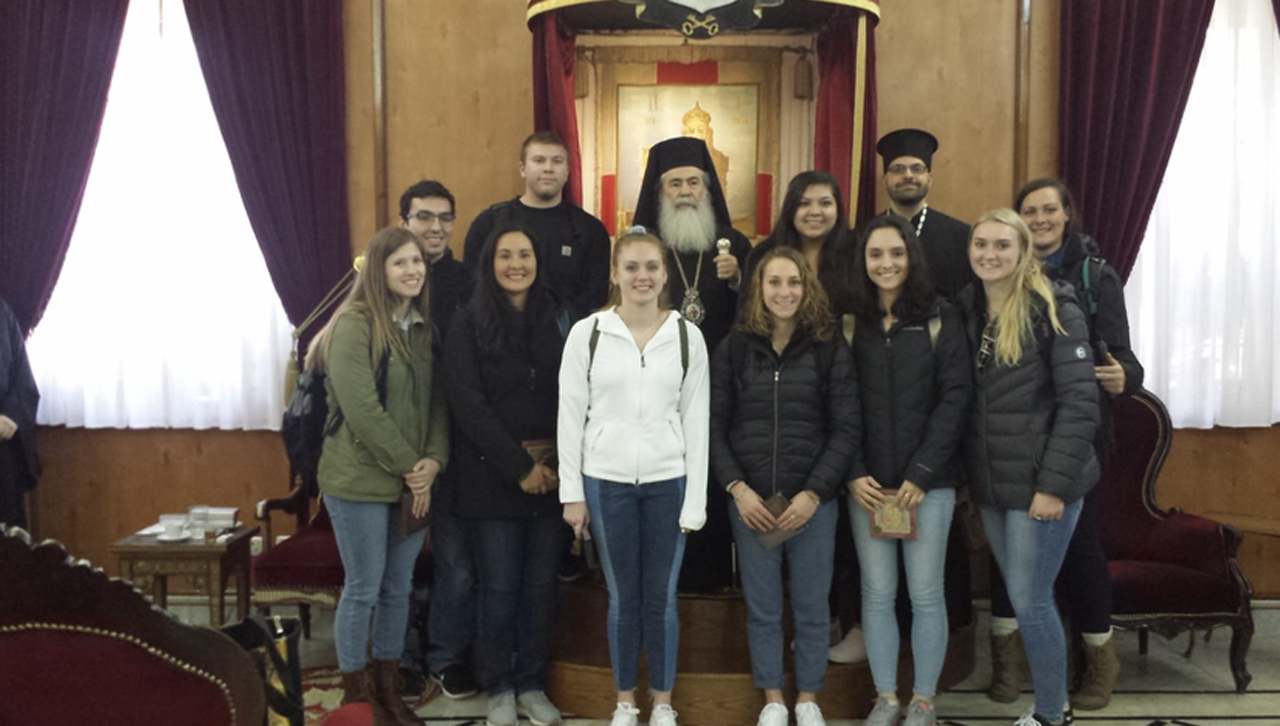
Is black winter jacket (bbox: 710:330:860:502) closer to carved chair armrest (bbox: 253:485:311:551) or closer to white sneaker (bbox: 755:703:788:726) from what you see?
white sneaker (bbox: 755:703:788:726)

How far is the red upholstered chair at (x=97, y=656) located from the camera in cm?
116

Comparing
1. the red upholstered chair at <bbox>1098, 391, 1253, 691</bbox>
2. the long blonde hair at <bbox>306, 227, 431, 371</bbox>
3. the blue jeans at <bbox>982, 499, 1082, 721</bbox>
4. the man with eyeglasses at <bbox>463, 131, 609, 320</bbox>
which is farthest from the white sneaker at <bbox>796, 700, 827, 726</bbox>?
the long blonde hair at <bbox>306, 227, 431, 371</bbox>

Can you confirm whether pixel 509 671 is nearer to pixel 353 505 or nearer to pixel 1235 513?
pixel 353 505

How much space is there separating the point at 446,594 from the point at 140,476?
2162mm

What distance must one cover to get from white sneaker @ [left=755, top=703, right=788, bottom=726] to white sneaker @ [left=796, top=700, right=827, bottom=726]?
0.04 meters

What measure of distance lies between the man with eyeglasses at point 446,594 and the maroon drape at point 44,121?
6.66ft

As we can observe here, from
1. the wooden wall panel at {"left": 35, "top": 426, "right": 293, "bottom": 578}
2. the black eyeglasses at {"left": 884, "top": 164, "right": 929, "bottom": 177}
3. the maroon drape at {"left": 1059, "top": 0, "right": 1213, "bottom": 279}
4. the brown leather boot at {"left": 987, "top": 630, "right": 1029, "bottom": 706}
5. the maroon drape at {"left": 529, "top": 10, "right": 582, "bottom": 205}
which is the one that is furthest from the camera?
the wooden wall panel at {"left": 35, "top": 426, "right": 293, "bottom": 578}

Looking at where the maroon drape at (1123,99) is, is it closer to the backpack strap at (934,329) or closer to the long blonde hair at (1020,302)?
the long blonde hair at (1020,302)

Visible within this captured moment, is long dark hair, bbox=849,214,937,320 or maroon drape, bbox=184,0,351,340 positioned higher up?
maroon drape, bbox=184,0,351,340

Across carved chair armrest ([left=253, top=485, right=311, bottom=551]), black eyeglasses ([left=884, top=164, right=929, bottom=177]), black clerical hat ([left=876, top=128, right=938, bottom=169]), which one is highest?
black clerical hat ([left=876, top=128, right=938, bottom=169])

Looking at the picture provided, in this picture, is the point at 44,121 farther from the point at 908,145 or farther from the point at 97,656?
the point at 97,656

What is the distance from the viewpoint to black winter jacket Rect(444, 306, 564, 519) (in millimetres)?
3174

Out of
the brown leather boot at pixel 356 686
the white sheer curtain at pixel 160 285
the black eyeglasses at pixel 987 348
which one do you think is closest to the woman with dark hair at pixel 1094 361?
the black eyeglasses at pixel 987 348

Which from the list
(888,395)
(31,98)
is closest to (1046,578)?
(888,395)
